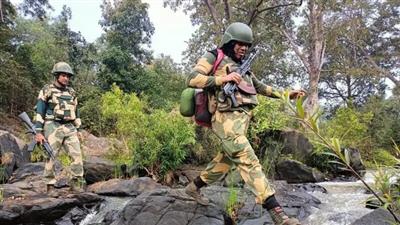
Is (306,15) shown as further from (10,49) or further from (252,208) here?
(252,208)

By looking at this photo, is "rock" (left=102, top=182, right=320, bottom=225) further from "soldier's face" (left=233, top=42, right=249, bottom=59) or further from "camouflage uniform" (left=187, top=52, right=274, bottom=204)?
"soldier's face" (left=233, top=42, right=249, bottom=59)

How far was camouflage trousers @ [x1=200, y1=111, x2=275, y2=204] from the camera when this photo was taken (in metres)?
3.77

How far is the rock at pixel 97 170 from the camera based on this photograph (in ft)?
27.9

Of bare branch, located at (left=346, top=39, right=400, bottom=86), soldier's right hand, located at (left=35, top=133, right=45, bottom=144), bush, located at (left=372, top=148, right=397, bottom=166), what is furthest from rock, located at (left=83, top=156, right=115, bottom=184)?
bare branch, located at (left=346, top=39, right=400, bottom=86)

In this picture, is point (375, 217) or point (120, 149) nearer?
point (375, 217)

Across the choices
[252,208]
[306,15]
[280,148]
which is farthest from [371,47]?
[252,208]

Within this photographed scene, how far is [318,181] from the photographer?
9.55 meters

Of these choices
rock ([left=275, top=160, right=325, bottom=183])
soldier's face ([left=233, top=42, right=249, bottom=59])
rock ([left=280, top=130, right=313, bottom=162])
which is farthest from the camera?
rock ([left=280, top=130, right=313, bottom=162])

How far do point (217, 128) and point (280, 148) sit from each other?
615 centimetres

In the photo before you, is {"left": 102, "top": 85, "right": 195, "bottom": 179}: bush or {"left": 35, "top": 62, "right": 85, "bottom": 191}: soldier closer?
{"left": 35, "top": 62, "right": 85, "bottom": 191}: soldier

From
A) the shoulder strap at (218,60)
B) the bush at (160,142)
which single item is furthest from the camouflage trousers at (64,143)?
the shoulder strap at (218,60)

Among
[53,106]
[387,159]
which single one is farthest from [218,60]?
[53,106]

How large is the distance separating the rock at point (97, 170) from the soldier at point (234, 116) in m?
4.72

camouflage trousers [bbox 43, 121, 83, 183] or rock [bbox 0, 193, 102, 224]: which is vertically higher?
camouflage trousers [bbox 43, 121, 83, 183]
